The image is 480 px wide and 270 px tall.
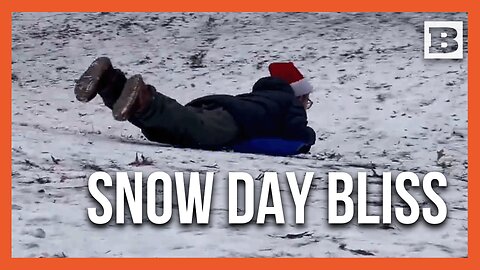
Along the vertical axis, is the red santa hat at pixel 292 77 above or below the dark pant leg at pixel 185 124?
above

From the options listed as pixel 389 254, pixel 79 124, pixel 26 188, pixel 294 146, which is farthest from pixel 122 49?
pixel 389 254

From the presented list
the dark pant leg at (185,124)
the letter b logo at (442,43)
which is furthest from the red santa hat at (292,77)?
the letter b logo at (442,43)

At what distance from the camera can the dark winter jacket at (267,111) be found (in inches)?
205

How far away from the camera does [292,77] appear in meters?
6.11

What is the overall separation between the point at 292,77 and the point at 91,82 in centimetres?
210

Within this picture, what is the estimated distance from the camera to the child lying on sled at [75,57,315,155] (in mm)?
4492

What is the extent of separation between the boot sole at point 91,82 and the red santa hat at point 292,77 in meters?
1.85

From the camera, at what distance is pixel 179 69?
9.45 metres

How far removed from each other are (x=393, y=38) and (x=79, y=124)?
4.35m

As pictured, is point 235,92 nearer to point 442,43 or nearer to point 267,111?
point 442,43

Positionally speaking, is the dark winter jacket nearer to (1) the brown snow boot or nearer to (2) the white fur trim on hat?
(2) the white fur trim on hat
